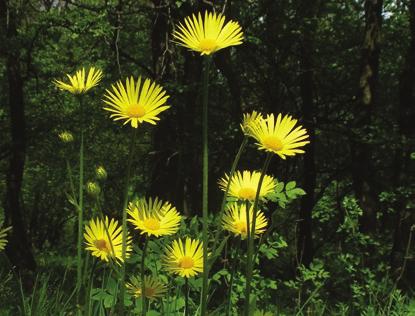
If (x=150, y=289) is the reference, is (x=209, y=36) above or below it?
above

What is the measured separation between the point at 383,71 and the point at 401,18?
6.14ft

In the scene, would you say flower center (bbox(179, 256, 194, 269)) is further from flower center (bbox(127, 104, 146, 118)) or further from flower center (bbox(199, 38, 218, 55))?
flower center (bbox(199, 38, 218, 55))

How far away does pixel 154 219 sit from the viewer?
108 centimetres

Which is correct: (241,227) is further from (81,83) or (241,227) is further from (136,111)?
(81,83)

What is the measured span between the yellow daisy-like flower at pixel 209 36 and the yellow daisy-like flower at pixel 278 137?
0.16m

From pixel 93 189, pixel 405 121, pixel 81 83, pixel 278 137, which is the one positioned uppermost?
pixel 405 121

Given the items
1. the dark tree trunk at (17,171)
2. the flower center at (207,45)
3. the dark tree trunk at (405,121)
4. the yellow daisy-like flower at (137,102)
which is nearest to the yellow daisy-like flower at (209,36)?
the flower center at (207,45)

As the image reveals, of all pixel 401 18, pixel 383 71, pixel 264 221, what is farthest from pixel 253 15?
pixel 264 221

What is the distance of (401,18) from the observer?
11414 mm

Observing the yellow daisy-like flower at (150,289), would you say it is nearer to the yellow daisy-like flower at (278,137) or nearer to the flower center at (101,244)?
the flower center at (101,244)

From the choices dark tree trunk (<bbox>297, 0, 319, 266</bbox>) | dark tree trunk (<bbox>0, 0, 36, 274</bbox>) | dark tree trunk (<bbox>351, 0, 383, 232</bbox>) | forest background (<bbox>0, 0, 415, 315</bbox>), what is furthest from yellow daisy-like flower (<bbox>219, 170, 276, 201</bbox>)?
dark tree trunk (<bbox>0, 0, 36, 274</bbox>)

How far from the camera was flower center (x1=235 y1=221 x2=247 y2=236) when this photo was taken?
3.79 ft

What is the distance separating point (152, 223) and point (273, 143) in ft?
0.99

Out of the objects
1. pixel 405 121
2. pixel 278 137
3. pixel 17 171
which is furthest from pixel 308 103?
pixel 278 137
